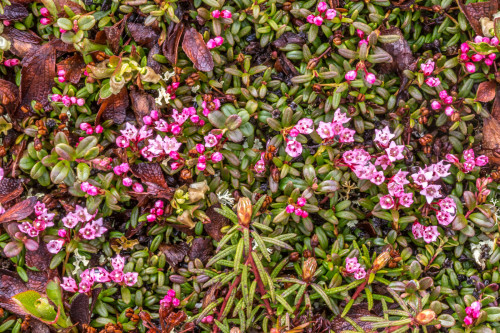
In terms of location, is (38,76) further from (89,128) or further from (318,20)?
(318,20)

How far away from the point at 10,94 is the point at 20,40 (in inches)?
14.5

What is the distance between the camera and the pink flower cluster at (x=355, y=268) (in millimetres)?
2549

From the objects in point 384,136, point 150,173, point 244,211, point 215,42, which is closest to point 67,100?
point 150,173

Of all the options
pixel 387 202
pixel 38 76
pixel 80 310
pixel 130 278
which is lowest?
pixel 80 310

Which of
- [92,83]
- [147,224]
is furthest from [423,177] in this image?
[92,83]

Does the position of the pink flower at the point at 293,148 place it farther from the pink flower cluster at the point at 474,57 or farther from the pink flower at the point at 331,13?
the pink flower cluster at the point at 474,57

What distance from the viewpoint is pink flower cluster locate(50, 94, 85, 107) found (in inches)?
108

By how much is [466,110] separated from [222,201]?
5.57 feet

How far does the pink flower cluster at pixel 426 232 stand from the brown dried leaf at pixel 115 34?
224 centimetres

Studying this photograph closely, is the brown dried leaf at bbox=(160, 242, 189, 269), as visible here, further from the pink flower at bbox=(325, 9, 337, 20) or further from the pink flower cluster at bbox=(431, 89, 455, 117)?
the pink flower cluster at bbox=(431, 89, 455, 117)

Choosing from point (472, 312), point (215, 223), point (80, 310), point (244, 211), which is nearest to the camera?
point (244, 211)

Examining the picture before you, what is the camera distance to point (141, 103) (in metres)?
2.86

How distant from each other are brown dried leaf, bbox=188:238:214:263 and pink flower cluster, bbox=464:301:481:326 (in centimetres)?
156

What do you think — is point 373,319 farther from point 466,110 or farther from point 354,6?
point 354,6
